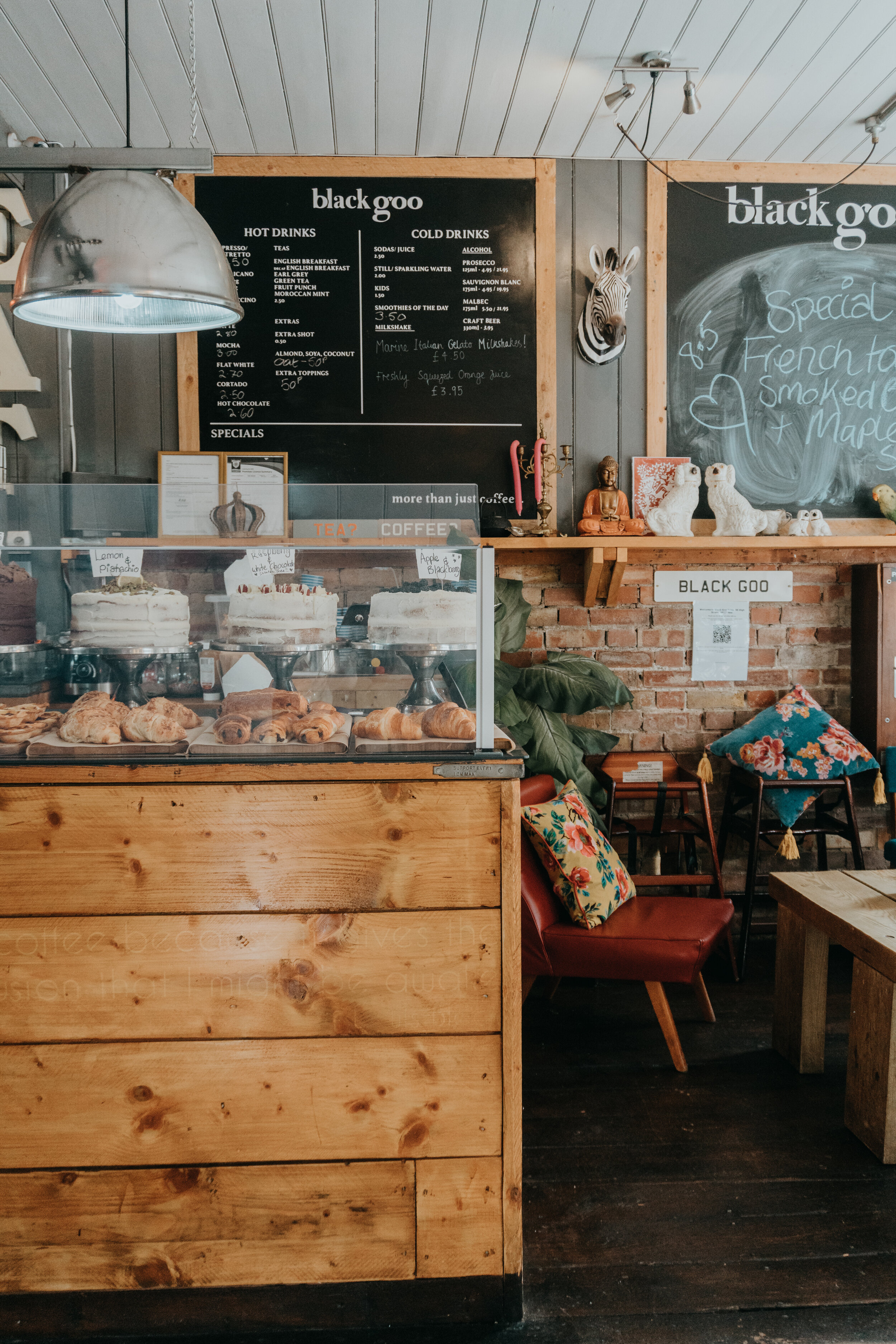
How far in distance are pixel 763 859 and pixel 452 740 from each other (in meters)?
2.37

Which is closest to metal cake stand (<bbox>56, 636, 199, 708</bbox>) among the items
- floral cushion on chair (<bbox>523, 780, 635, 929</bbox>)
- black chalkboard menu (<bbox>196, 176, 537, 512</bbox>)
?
floral cushion on chair (<bbox>523, 780, 635, 929</bbox>)

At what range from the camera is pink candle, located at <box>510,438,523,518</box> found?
11.0ft

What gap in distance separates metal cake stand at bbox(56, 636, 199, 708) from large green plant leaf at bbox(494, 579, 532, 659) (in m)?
1.66

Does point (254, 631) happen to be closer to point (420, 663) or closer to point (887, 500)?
point (420, 663)

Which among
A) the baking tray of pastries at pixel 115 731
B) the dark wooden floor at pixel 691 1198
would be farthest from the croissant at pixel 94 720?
the dark wooden floor at pixel 691 1198

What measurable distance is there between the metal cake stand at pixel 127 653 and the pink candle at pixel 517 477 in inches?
76.3

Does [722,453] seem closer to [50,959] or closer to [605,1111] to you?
[605,1111]

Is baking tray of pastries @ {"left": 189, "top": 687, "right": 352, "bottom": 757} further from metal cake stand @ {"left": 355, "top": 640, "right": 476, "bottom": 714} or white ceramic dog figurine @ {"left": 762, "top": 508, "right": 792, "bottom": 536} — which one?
white ceramic dog figurine @ {"left": 762, "top": 508, "right": 792, "bottom": 536}

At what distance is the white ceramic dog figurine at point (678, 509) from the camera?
3322mm

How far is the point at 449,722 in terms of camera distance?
1.71 m

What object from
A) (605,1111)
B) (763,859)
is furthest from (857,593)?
(605,1111)

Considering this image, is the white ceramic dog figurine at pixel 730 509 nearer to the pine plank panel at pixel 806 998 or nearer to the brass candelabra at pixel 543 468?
the brass candelabra at pixel 543 468

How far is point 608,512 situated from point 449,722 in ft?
6.01

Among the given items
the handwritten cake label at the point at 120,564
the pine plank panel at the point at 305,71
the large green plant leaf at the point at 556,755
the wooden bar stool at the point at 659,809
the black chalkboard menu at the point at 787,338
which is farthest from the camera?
the black chalkboard menu at the point at 787,338
